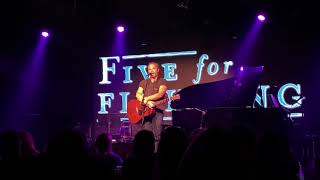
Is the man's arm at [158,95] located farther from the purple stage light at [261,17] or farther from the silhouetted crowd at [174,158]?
the silhouetted crowd at [174,158]

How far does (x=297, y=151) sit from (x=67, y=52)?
802 centimetres

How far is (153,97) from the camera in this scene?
9.09 m

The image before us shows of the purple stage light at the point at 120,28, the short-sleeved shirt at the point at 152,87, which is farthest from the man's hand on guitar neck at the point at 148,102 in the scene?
the purple stage light at the point at 120,28

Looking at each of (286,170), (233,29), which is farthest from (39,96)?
(286,170)

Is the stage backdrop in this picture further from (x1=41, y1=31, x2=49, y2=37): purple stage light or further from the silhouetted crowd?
the silhouetted crowd

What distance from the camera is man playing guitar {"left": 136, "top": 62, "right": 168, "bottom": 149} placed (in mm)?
9039

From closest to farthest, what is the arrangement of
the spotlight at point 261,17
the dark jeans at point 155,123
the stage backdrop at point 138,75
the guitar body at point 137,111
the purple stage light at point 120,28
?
the dark jeans at point 155,123 < the guitar body at point 137,111 < the spotlight at point 261,17 < the stage backdrop at point 138,75 < the purple stage light at point 120,28

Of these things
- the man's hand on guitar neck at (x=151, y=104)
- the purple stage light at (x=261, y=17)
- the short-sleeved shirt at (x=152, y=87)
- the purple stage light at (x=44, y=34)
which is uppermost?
the purple stage light at (x=261, y=17)

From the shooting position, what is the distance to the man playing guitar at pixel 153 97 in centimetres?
904

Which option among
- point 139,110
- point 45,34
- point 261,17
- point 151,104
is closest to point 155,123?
point 151,104

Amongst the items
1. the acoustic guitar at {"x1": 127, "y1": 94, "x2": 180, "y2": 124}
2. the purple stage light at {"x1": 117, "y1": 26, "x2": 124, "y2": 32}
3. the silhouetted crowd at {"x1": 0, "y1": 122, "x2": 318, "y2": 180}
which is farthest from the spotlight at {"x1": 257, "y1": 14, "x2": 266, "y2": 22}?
the silhouetted crowd at {"x1": 0, "y1": 122, "x2": 318, "y2": 180}

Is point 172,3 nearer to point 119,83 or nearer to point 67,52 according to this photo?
point 119,83

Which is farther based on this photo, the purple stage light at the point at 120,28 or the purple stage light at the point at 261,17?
the purple stage light at the point at 120,28

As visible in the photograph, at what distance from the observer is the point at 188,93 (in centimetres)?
780
